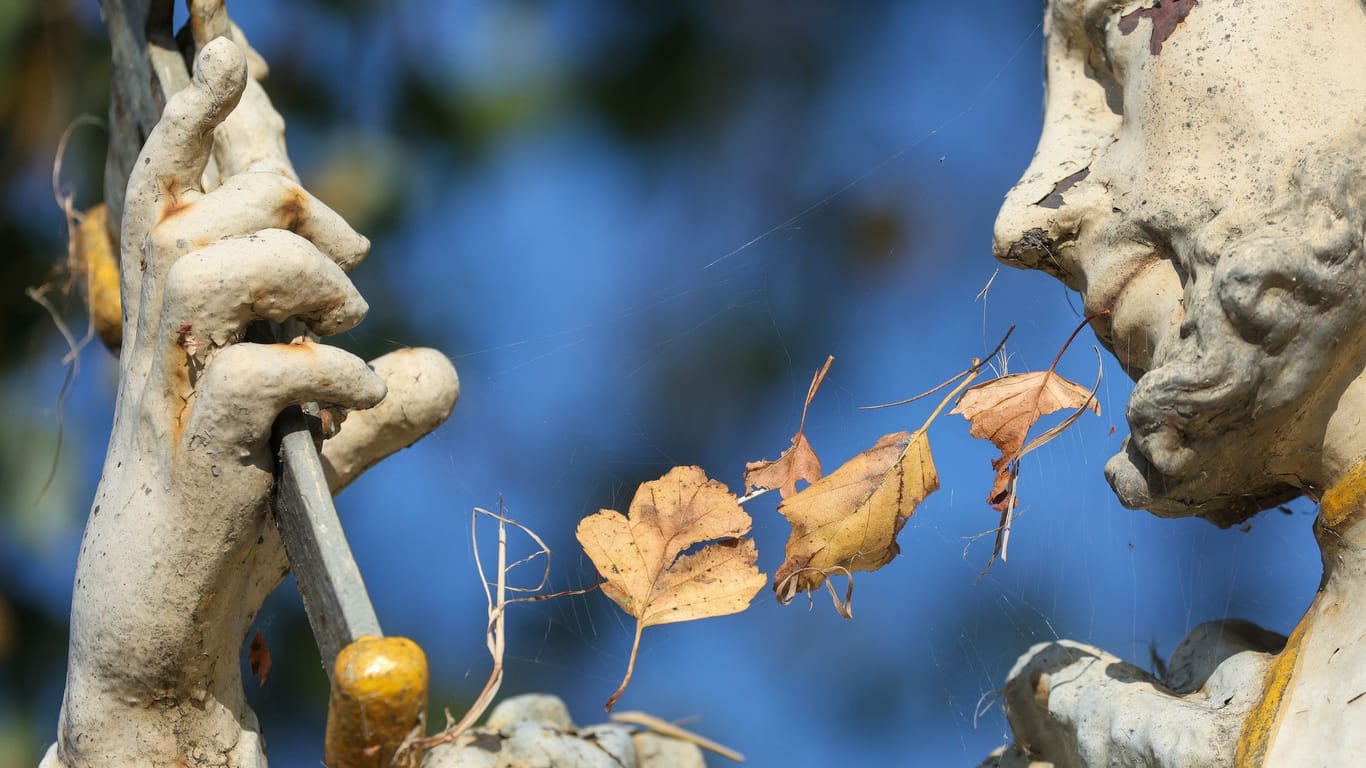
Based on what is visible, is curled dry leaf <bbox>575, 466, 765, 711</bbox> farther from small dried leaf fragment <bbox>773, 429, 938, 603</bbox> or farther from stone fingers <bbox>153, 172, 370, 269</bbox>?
stone fingers <bbox>153, 172, 370, 269</bbox>

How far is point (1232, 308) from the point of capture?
1.19m

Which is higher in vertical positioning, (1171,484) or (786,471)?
(786,471)

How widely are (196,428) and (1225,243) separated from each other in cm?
82

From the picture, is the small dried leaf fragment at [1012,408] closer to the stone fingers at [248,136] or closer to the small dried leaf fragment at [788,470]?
the small dried leaf fragment at [788,470]

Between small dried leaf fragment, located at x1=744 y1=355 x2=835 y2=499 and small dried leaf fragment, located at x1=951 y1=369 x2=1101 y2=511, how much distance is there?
0.13m

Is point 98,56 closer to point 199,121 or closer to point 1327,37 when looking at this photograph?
point 199,121

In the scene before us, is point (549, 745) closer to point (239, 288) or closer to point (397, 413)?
point (397, 413)

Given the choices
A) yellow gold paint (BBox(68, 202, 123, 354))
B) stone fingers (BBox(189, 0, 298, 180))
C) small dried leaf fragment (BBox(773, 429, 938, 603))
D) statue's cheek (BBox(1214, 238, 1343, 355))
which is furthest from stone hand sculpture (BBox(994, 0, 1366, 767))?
yellow gold paint (BBox(68, 202, 123, 354))

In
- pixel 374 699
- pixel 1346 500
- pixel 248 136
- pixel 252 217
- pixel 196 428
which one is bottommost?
pixel 1346 500

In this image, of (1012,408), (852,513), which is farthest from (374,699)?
(1012,408)

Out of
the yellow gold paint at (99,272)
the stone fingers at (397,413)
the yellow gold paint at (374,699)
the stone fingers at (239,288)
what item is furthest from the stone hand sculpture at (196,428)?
the yellow gold paint at (99,272)

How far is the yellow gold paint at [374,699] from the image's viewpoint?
102cm

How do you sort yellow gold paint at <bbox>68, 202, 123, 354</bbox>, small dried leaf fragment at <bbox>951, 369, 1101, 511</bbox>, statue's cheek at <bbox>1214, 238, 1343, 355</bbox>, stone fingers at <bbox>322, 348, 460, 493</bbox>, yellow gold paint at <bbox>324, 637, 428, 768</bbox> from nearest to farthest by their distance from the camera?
yellow gold paint at <bbox>324, 637, 428, 768</bbox> < statue's cheek at <bbox>1214, 238, 1343, 355</bbox> < small dried leaf fragment at <bbox>951, 369, 1101, 511</bbox> < stone fingers at <bbox>322, 348, 460, 493</bbox> < yellow gold paint at <bbox>68, 202, 123, 354</bbox>

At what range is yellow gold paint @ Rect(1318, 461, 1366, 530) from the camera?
1.26 metres
